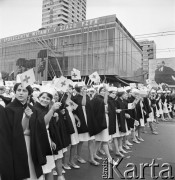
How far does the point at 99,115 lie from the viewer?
536 cm

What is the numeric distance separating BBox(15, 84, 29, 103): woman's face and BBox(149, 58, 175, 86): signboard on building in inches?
1213

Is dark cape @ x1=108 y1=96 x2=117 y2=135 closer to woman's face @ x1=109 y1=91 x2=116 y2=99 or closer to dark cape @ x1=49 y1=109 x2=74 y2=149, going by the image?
woman's face @ x1=109 y1=91 x2=116 y2=99

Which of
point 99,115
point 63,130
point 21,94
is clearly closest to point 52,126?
point 63,130

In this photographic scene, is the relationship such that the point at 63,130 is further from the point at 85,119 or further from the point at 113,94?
the point at 113,94

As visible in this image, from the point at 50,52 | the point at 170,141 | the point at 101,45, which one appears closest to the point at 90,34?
the point at 101,45

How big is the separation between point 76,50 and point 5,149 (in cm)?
3441

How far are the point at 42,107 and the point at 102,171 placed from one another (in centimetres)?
220

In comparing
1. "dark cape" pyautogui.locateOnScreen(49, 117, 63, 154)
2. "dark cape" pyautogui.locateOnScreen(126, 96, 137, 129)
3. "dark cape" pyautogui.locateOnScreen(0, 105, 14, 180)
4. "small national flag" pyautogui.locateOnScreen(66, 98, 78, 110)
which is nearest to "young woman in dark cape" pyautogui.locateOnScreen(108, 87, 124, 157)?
"dark cape" pyautogui.locateOnScreen(126, 96, 137, 129)

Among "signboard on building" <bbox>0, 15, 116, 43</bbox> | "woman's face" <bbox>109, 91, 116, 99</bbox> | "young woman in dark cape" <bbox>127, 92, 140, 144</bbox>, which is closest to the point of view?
"woman's face" <bbox>109, 91, 116, 99</bbox>

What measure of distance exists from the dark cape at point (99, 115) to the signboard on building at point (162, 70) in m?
28.3

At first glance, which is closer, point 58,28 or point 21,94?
point 21,94

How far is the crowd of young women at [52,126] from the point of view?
2.79 m

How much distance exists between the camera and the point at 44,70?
37562mm

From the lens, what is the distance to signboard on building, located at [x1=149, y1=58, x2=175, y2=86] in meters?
32.3
